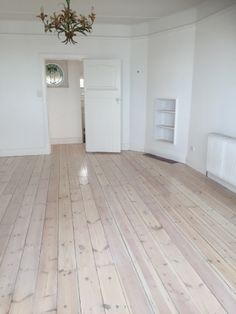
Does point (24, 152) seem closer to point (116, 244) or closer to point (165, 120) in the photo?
point (165, 120)

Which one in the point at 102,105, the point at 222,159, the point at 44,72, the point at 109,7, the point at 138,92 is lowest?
the point at 222,159

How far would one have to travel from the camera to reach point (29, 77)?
5.53 m

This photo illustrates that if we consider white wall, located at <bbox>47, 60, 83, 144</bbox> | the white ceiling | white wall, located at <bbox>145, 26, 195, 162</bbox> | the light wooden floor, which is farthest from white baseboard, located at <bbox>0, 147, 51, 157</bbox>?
the white ceiling

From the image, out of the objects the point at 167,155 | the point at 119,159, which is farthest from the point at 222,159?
the point at 119,159

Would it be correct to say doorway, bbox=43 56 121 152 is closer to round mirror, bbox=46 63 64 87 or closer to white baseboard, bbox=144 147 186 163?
round mirror, bbox=46 63 64 87

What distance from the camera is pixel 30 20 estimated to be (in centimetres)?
522

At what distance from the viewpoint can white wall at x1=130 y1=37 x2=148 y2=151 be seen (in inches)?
225

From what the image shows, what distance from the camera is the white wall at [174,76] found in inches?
191

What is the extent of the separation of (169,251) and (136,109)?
4.10m

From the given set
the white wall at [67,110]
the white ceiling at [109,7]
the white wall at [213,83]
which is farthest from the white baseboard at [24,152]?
the white wall at [213,83]

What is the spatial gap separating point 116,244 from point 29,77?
169 inches

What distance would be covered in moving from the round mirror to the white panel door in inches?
52.1

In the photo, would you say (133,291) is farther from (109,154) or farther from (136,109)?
(136,109)

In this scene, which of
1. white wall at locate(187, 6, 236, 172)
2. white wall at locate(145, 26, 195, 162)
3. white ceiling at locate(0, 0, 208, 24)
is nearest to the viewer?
white wall at locate(187, 6, 236, 172)
